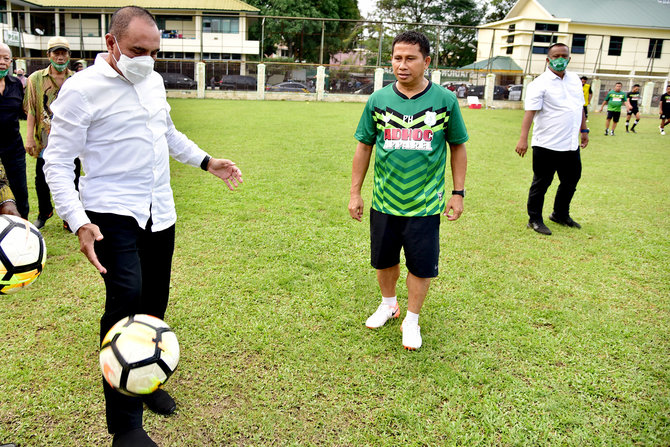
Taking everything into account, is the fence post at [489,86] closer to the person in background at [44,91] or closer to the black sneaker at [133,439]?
the person in background at [44,91]

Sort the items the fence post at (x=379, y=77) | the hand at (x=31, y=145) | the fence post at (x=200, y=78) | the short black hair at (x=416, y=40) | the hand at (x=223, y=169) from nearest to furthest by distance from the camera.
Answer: the hand at (x=223, y=169) → the short black hair at (x=416, y=40) → the hand at (x=31, y=145) → the fence post at (x=200, y=78) → the fence post at (x=379, y=77)

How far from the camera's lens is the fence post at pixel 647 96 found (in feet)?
117

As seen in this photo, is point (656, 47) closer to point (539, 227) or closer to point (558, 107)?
point (558, 107)

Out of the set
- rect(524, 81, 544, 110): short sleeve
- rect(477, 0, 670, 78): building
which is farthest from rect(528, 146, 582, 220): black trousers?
rect(477, 0, 670, 78): building

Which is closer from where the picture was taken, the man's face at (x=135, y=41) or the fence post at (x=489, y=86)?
the man's face at (x=135, y=41)

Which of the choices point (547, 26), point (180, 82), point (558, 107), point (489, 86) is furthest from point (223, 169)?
point (547, 26)

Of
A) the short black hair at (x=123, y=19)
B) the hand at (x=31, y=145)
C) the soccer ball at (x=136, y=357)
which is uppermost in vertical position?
the short black hair at (x=123, y=19)

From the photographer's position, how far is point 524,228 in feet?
23.2

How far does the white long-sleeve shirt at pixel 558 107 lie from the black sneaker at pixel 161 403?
18.4 feet

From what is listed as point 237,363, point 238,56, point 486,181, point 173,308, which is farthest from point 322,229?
point 238,56

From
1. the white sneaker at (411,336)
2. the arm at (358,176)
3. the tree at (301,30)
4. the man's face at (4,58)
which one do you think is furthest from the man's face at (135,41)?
the tree at (301,30)

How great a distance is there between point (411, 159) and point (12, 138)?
490 centimetres

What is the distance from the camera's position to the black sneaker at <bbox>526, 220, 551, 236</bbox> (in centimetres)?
686

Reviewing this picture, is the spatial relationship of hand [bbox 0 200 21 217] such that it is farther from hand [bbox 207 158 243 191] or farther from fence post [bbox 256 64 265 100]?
fence post [bbox 256 64 265 100]
